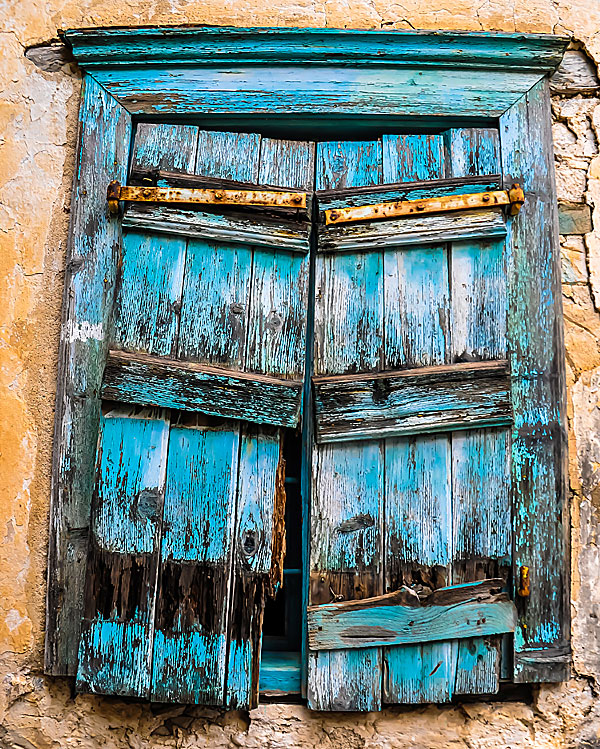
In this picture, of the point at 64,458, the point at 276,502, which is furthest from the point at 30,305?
the point at 276,502

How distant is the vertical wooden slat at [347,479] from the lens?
1953mm

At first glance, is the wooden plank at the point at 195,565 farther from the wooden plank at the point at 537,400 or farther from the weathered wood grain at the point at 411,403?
the wooden plank at the point at 537,400

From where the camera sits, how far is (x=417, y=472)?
2002mm

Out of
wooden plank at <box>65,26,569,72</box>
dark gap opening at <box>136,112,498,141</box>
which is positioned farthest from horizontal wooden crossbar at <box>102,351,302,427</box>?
wooden plank at <box>65,26,569,72</box>

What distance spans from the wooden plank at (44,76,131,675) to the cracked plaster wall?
0.06 metres

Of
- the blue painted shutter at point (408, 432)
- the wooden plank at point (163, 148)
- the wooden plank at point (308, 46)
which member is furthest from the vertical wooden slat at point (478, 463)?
the wooden plank at point (163, 148)

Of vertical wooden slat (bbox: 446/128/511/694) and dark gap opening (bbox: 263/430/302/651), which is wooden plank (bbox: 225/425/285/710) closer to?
dark gap opening (bbox: 263/430/302/651)

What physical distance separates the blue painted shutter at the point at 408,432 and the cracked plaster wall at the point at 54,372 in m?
0.19

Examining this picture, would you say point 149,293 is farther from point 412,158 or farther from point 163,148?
point 412,158

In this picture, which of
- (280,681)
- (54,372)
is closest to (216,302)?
(54,372)

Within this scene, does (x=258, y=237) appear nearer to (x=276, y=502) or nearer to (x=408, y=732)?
(x=276, y=502)

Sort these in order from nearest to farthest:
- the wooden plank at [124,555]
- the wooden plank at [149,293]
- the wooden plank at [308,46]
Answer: the wooden plank at [124,555], the wooden plank at [149,293], the wooden plank at [308,46]

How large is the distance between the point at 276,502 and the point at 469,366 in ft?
2.32

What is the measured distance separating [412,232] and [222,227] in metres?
0.58
